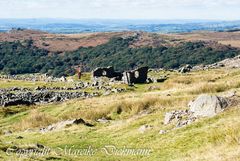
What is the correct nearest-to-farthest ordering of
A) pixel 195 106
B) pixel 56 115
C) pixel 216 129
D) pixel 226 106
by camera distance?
1. pixel 216 129
2. pixel 226 106
3. pixel 195 106
4. pixel 56 115

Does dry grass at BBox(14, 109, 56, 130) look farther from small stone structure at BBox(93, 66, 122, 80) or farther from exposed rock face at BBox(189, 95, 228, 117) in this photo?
small stone structure at BBox(93, 66, 122, 80)

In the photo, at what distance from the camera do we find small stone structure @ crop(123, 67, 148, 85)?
67744mm

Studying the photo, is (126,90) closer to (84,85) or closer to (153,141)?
(84,85)

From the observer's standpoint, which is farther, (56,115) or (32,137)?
(56,115)

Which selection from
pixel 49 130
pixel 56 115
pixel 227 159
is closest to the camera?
pixel 227 159

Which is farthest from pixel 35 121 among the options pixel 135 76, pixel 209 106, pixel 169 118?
pixel 135 76

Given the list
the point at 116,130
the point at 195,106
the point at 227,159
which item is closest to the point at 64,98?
the point at 116,130

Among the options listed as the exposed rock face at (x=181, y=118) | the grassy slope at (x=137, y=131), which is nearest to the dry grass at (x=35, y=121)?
the grassy slope at (x=137, y=131)

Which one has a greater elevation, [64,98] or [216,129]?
[216,129]

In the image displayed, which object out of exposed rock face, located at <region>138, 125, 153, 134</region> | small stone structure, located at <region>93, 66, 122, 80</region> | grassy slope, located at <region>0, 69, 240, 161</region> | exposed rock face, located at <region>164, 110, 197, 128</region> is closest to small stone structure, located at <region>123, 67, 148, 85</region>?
small stone structure, located at <region>93, 66, 122, 80</region>

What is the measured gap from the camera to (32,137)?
3062cm

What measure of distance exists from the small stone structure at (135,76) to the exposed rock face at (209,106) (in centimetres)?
4057

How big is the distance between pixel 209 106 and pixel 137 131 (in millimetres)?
4786

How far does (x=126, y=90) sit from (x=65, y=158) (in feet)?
120
